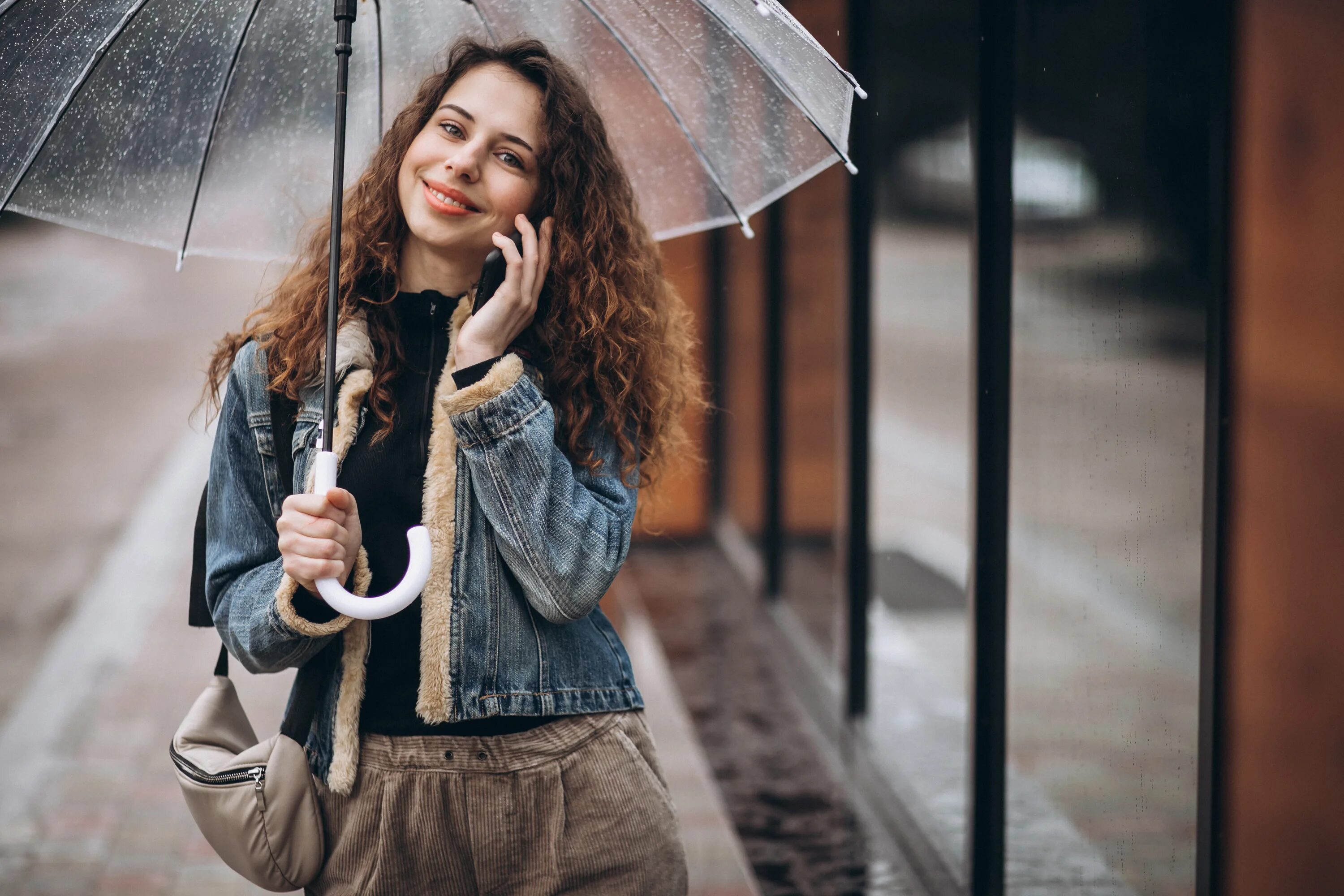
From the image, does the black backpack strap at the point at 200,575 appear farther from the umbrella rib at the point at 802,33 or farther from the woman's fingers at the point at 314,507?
the umbrella rib at the point at 802,33

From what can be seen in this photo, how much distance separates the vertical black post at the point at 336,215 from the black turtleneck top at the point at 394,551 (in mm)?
88

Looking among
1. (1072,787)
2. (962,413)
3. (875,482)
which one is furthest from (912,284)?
(1072,787)

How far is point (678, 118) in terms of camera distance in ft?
8.18

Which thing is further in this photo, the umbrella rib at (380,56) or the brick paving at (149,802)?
the brick paving at (149,802)

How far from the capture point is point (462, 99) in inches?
83.1

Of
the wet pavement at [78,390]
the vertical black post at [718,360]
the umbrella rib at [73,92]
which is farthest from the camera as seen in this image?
the vertical black post at [718,360]

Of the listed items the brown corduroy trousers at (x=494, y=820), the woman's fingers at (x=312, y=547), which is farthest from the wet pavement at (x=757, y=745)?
the woman's fingers at (x=312, y=547)

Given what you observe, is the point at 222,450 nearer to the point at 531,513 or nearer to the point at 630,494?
the point at 531,513

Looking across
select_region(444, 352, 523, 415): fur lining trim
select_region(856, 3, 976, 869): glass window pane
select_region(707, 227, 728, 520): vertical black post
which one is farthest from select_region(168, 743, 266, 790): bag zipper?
select_region(707, 227, 728, 520): vertical black post

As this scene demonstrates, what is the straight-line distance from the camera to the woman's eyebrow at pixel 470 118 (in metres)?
2.10

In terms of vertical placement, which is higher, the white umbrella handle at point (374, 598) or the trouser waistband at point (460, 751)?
the white umbrella handle at point (374, 598)

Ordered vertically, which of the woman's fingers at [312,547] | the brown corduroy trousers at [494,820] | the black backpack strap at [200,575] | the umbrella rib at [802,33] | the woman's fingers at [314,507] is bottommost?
the brown corduroy trousers at [494,820]

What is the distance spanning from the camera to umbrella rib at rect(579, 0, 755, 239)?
237cm

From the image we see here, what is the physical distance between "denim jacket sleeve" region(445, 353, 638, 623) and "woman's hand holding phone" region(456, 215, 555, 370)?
0.04m
